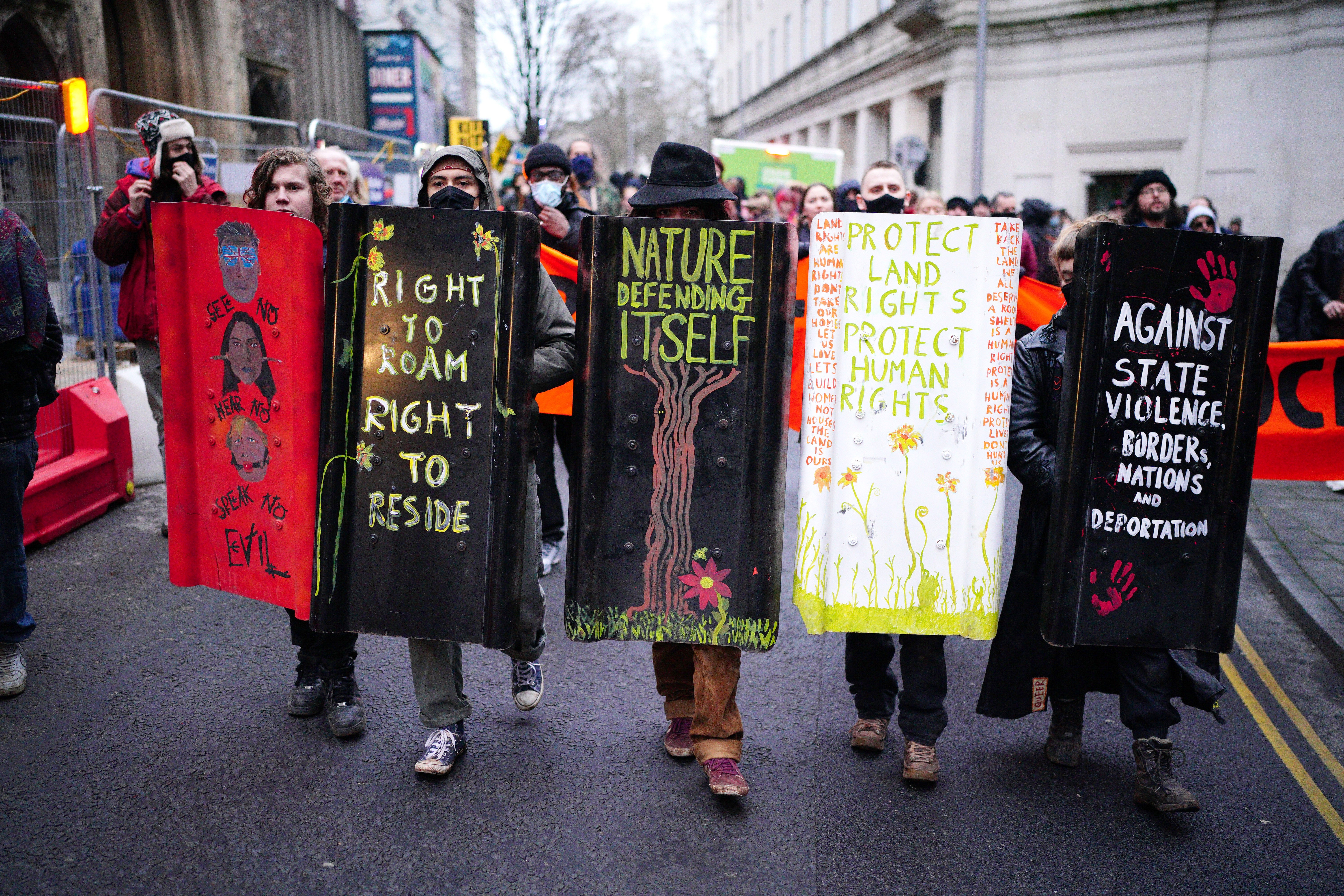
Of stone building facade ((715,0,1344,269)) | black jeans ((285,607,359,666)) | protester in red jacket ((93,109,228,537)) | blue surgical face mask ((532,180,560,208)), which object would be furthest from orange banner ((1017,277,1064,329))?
stone building facade ((715,0,1344,269))

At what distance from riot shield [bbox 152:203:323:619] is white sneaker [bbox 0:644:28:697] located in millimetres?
970

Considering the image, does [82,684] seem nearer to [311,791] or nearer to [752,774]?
[311,791]

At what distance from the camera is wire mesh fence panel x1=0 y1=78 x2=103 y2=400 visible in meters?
5.64

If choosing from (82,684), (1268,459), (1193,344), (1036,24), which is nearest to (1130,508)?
(1193,344)

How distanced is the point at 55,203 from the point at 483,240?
454 centimetres

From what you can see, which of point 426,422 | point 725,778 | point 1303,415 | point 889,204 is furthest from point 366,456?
point 1303,415

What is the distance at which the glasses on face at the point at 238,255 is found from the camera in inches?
124

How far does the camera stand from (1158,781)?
319 cm

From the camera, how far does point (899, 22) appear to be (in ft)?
76.0

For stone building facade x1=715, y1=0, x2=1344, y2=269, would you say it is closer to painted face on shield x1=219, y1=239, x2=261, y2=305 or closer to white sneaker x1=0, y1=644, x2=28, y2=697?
painted face on shield x1=219, y1=239, x2=261, y2=305

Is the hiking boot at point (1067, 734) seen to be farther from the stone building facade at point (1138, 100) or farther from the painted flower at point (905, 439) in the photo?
the stone building facade at point (1138, 100)

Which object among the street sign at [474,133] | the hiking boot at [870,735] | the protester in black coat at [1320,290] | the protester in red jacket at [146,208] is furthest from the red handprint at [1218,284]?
the street sign at [474,133]

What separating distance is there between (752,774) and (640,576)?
83 cm

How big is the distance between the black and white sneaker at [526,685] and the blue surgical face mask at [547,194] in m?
2.40
